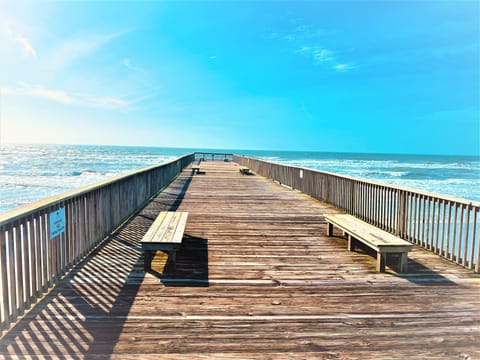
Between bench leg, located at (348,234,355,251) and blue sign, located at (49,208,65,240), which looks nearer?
blue sign, located at (49,208,65,240)

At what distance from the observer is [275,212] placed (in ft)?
25.7

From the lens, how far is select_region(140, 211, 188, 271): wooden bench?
3.80 m

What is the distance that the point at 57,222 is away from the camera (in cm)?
340

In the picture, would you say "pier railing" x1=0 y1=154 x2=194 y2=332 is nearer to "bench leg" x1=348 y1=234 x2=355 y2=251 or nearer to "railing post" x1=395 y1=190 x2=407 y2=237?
"bench leg" x1=348 y1=234 x2=355 y2=251

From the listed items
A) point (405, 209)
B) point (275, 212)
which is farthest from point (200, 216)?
point (405, 209)

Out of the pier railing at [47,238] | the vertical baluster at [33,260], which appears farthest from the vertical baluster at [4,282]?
the vertical baluster at [33,260]

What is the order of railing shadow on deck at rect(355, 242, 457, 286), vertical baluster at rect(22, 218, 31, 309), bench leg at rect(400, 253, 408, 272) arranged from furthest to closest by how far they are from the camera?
1. bench leg at rect(400, 253, 408, 272)
2. railing shadow on deck at rect(355, 242, 457, 286)
3. vertical baluster at rect(22, 218, 31, 309)

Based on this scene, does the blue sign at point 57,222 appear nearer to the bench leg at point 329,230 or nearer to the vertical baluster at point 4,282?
the vertical baluster at point 4,282

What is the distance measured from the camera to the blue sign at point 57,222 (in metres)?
3.30

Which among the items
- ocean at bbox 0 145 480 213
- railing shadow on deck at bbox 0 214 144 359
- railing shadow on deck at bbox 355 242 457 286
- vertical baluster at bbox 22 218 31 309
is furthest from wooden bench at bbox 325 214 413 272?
ocean at bbox 0 145 480 213

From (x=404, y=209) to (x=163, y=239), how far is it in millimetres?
3891

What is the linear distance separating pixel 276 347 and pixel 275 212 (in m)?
5.43

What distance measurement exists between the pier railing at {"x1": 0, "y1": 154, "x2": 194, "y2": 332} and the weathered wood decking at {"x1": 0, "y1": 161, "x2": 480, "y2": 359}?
0.53ft

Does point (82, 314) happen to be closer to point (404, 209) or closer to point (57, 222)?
point (57, 222)
